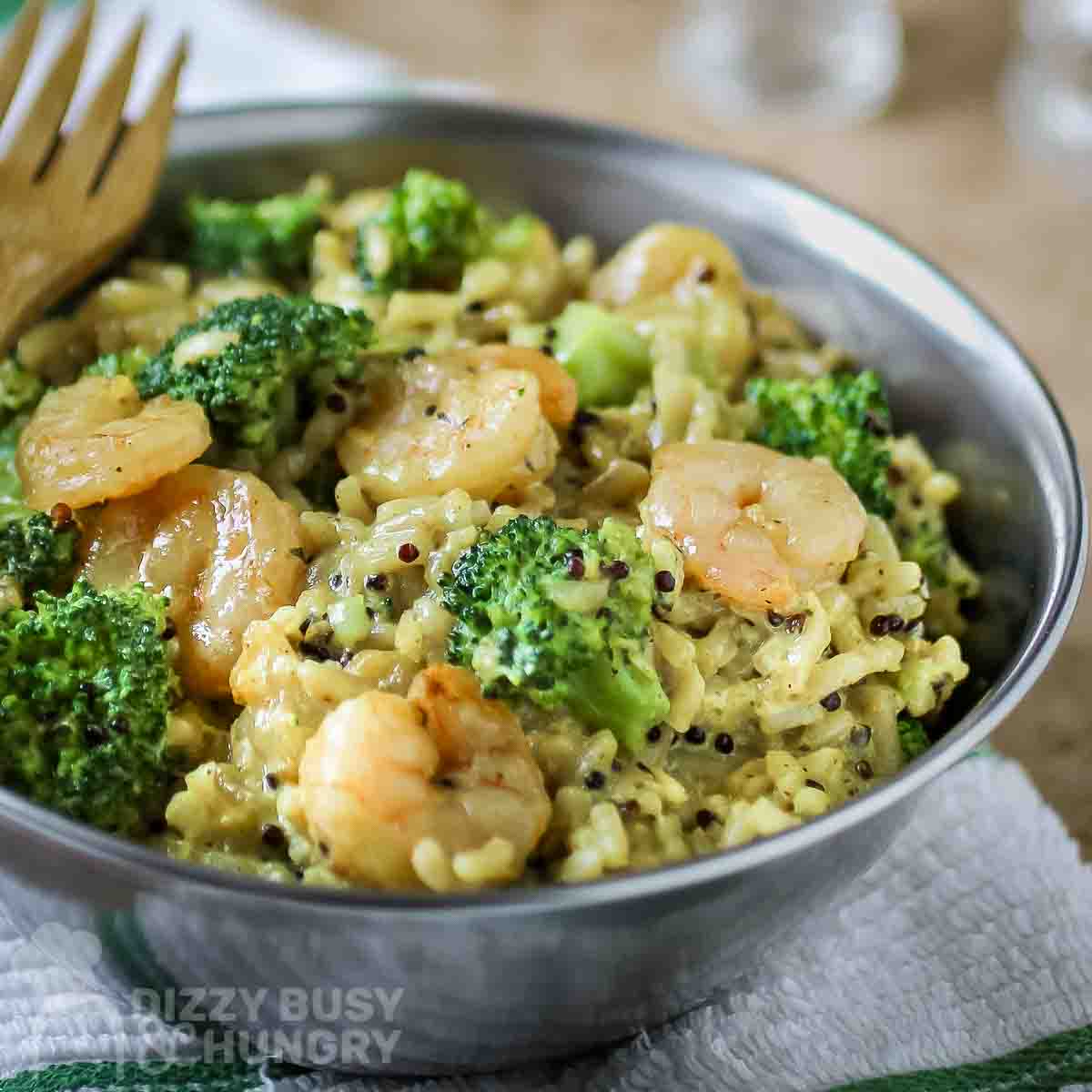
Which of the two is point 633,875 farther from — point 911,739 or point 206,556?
point 206,556

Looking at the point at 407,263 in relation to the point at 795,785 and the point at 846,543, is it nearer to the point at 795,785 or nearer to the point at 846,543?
the point at 846,543

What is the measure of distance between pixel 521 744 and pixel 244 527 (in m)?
0.66

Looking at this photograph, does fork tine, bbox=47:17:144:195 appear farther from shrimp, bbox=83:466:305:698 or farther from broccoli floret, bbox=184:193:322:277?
shrimp, bbox=83:466:305:698

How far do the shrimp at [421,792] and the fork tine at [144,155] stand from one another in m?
1.73

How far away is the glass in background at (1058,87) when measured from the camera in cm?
577

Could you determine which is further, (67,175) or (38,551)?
(67,175)

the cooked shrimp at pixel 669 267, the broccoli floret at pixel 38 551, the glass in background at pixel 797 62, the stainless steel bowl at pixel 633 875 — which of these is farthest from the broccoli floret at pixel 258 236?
the glass in background at pixel 797 62

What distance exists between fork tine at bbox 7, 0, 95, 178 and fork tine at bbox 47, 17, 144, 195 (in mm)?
48

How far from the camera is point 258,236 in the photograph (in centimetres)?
360

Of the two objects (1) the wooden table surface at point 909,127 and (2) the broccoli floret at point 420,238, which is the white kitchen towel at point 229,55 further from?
(2) the broccoli floret at point 420,238

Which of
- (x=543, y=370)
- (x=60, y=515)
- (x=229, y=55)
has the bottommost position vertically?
(x=229, y=55)

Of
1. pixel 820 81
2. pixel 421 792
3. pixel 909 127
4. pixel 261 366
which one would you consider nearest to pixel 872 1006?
pixel 421 792

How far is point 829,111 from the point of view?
5.91 metres

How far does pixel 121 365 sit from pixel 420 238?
741 millimetres
